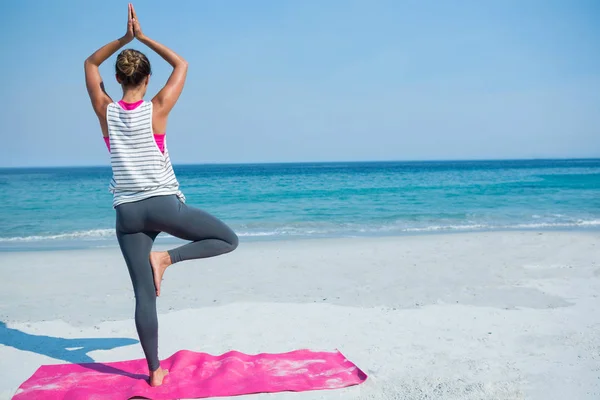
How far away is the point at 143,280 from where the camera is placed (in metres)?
3.23

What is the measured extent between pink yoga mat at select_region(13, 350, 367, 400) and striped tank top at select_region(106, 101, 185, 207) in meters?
1.29

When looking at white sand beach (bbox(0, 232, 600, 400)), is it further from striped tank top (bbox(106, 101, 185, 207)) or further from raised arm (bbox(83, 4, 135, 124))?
raised arm (bbox(83, 4, 135, 124))

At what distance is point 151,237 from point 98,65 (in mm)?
1105

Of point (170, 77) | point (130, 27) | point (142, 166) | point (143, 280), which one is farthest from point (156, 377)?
point (130, 27)

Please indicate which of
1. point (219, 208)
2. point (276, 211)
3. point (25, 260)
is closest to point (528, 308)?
point (25, 260)

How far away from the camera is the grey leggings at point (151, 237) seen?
120 inches

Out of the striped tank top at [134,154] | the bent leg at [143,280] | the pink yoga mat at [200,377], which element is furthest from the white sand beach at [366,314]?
the striped tank top at [134,154]

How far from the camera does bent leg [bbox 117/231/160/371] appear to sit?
3164 mm

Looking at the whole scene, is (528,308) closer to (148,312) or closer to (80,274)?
(148,312)

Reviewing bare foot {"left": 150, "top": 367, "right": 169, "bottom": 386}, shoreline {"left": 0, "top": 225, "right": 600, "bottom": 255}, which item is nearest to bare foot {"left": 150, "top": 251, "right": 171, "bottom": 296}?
bare foot {"left": 150, "top": 367, "right": 169, "bottom": 386}

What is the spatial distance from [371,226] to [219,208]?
8477 millimetres

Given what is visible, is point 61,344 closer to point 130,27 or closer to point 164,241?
point 130,27

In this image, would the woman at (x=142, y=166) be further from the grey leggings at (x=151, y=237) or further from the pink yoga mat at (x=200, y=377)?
the pink yoga mat at (x=200, y=377)

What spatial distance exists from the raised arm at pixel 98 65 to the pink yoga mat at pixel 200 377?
1.74 metres
